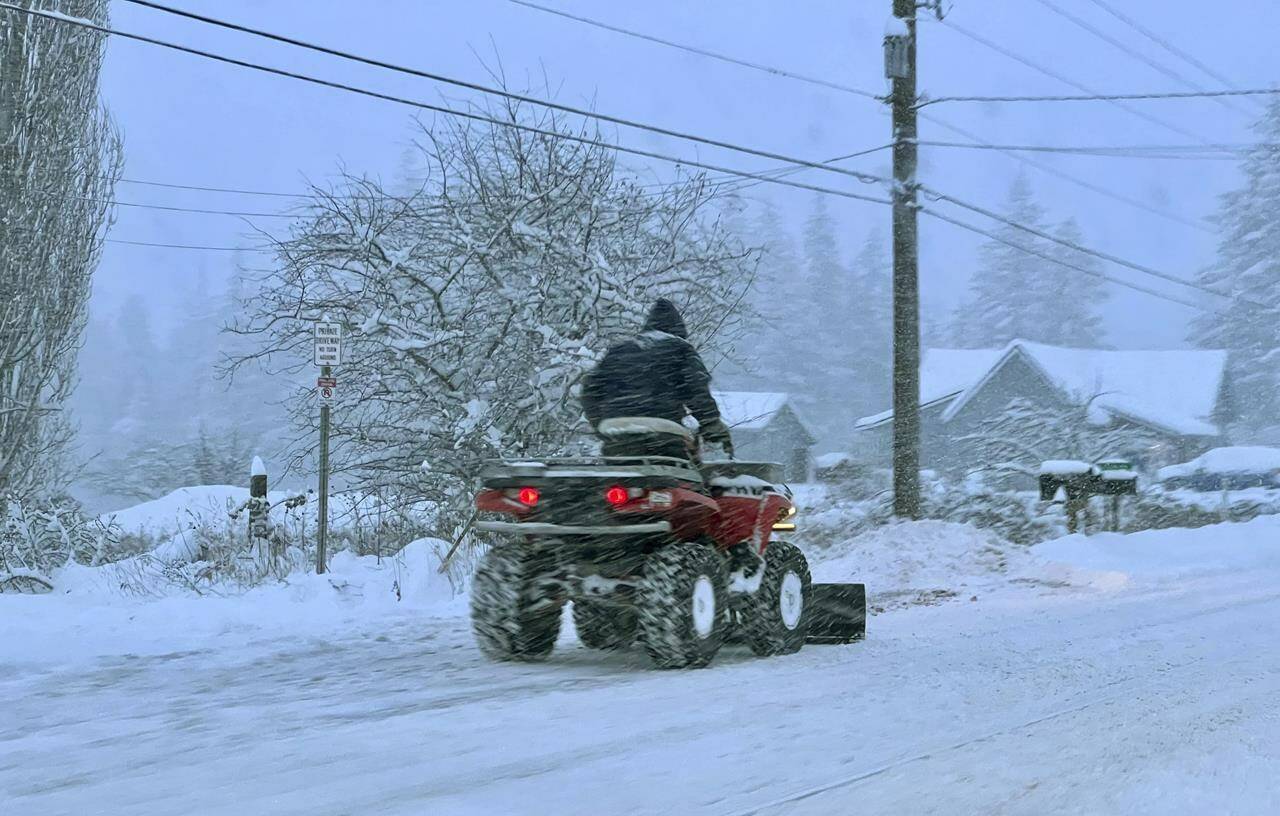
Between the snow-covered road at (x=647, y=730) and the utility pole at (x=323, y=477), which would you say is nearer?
the snow-covered road at (x=647, y=730)

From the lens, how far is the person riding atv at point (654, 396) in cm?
805

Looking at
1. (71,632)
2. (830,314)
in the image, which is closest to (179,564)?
(71,632)

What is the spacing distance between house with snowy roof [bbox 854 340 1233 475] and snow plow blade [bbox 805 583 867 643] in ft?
99.9

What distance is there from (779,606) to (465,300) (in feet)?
22.6

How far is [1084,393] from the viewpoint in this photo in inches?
1533

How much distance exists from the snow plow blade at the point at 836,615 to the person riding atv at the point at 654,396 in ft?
5.60

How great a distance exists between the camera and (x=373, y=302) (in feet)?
45.5

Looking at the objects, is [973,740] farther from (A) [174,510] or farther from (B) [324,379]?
(A) [174,510]

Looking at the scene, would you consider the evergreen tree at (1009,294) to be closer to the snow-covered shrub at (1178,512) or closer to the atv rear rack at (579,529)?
the snow-covered shrub at (1178,512)

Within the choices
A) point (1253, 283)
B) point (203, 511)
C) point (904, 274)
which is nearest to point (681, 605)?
point (904, 274)

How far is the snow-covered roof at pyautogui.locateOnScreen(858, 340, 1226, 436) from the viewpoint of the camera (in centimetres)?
4109

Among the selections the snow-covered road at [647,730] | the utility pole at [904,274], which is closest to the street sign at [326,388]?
the snow-covered road at [647,730]

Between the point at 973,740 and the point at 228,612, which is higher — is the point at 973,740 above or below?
below

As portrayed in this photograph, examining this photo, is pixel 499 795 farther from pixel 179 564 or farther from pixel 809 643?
pixel 179 564
